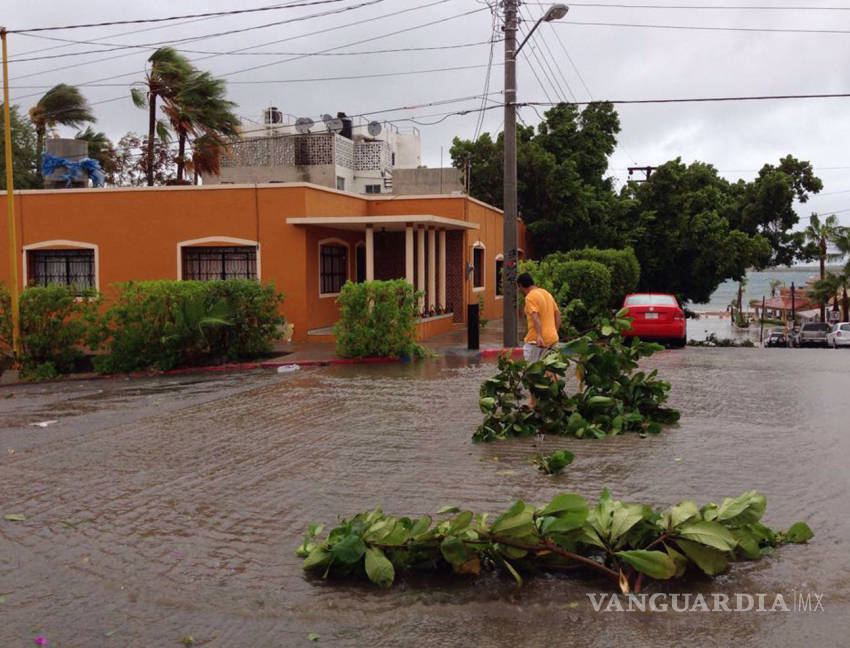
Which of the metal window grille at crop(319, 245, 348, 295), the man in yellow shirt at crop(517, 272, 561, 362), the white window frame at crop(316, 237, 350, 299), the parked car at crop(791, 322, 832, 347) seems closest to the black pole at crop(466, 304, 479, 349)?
the metal window grille at crop(319, 245, 348, 295)

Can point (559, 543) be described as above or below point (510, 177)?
below

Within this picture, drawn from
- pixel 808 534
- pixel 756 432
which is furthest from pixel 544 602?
pixel 756 432

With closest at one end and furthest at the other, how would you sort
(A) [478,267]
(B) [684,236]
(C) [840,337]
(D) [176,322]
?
1. (D) [176,322]
2. (A) [478,267]
3. (B) [684,236]
4. (C) [840,337]

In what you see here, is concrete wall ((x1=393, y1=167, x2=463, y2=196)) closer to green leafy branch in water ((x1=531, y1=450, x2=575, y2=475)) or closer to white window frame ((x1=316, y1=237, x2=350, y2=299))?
white window frame ((x1=316, y1=237, x2=350, y2=299))

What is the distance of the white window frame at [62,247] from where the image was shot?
21.7 meters

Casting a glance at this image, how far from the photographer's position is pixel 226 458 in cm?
840

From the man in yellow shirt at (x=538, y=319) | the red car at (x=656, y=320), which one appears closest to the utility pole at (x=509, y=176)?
the red car at (x=656, y=320)

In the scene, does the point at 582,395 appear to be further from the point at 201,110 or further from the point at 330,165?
the point at 330,165

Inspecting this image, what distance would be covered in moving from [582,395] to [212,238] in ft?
45.7

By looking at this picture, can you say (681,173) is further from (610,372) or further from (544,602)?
(544,602)

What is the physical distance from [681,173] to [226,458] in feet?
108

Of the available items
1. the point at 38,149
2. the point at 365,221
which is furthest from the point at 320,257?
the point at 38,149

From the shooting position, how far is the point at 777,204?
4203cm

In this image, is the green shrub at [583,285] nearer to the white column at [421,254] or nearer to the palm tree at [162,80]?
the white column at [421,254]
